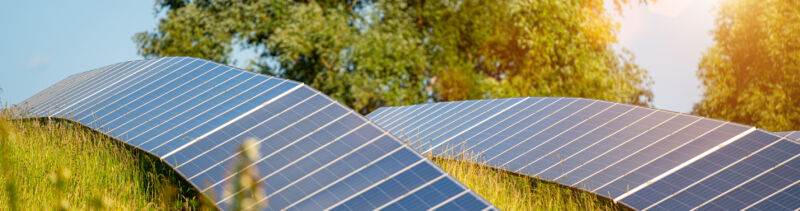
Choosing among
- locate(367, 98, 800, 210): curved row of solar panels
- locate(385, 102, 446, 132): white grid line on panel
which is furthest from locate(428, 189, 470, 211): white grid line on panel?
locate(385, 102, 446, 132): white grid line on panel

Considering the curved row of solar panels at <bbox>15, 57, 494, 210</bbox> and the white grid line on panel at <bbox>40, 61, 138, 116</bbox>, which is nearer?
the curved row of solar panels at <bbox>15, 57, 494, 210</bbox>

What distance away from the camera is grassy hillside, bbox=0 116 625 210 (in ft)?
26.1

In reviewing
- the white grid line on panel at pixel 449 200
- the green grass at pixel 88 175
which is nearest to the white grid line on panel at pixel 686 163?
the white grid line on panel at pixel 449 200

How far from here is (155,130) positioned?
372 inches

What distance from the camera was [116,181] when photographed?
8.77 meters

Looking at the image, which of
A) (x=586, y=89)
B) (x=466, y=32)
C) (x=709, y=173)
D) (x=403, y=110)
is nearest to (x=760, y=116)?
(x=586, y=89)

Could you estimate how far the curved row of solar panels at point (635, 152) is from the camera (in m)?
8.83

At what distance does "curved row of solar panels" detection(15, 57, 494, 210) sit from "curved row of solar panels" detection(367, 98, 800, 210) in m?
3.27

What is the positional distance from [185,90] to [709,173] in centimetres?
789

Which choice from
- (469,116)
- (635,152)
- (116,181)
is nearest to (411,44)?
(469,116)

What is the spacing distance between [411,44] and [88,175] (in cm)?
2326

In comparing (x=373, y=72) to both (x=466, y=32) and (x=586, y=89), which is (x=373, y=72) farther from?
(x=586, y=89)

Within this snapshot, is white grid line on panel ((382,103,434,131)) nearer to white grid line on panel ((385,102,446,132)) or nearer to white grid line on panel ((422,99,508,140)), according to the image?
white grid line on panel ((385,102,446,132))

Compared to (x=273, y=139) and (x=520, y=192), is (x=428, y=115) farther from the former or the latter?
(x=273, y=139)
